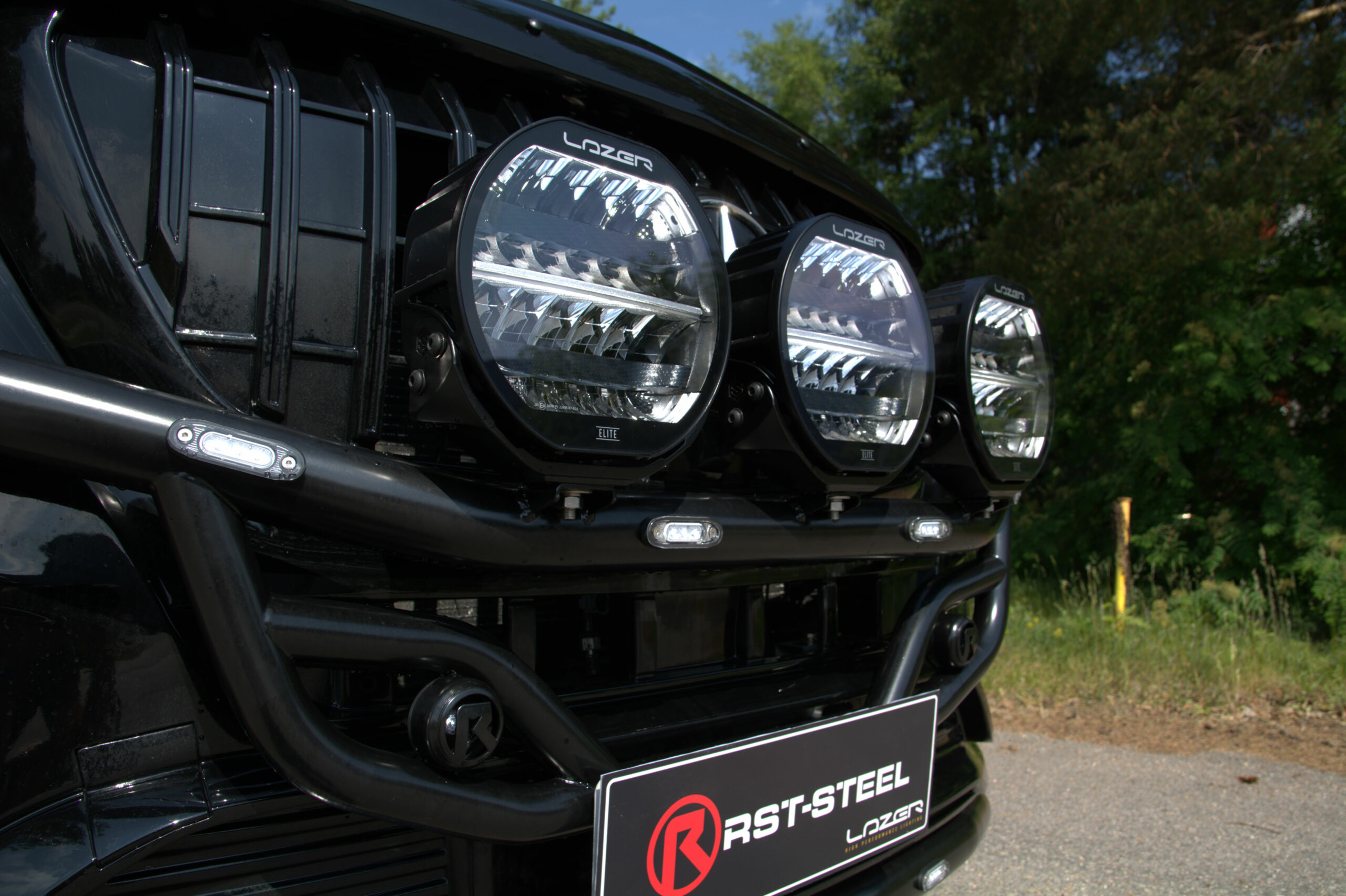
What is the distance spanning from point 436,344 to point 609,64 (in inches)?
27.6

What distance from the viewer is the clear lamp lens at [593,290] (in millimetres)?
1020

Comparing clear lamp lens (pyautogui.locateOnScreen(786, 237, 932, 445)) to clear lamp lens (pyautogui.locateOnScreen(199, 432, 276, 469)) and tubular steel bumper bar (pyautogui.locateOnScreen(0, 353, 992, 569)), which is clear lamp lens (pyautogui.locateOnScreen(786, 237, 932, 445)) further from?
clear lamp lens (pyautogui.locateOnScreen(199, 432, 276, 469))

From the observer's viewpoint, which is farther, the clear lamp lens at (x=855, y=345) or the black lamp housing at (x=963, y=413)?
the black lamp housing at (x=963, y=413)

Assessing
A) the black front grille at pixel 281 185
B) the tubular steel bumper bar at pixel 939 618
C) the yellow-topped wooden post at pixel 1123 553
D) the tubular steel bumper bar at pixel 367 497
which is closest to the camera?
the tubular steel bumper bar at pixel 367 497

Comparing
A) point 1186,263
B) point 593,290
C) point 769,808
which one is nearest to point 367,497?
point 593,290

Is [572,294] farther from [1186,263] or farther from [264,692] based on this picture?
[1186,263]

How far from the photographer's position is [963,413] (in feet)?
5.32

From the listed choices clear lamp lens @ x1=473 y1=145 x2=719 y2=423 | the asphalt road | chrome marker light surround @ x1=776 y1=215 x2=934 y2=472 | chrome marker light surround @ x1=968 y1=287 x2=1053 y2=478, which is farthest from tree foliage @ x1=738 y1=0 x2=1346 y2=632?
clear lamp lens @ x1=473 y1=145 x2=719 y2=423

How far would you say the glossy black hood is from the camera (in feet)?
4.12

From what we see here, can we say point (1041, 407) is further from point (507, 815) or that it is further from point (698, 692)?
point (507, 815)

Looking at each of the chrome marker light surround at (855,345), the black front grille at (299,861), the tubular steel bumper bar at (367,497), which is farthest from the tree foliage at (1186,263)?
the black front grille at (299,861)

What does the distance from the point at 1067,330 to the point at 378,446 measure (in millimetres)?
7247

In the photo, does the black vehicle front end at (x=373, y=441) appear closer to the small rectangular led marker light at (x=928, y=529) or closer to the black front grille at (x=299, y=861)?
the black front grille at (x=299, y=861)

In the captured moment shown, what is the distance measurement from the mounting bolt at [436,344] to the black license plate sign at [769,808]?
56cm
